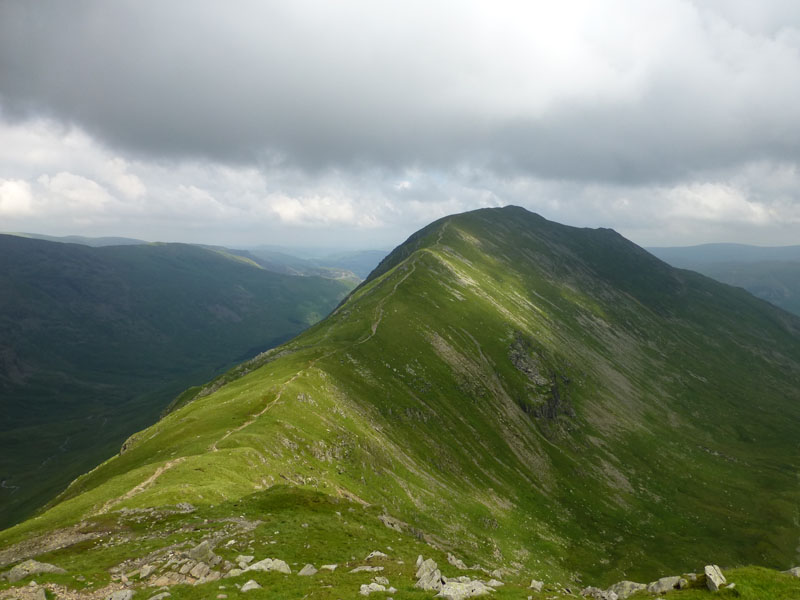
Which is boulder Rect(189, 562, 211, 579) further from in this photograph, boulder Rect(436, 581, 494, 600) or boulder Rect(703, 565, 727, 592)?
boulder Rect(703, 565, 727, 592)

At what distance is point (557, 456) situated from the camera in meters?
129

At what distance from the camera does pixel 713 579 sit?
22891 mm

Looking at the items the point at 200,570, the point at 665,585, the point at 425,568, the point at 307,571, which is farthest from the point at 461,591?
the point at 200,570

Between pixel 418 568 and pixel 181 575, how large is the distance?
17.1 metres

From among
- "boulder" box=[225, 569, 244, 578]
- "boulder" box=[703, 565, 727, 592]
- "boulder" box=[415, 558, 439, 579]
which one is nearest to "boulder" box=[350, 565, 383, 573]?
"boulder" box=[415, 558, 439, 579]

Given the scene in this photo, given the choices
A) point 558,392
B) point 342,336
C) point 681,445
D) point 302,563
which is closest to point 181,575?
point 302,563

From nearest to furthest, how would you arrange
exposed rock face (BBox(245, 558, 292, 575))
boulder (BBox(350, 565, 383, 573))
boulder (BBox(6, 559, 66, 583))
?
boulder (BBox(6, 559, 66, 583)) → exposed rock face (BBox(245, 558, 292, 575)) → boulder (BBox(350, 565, 383, 573))

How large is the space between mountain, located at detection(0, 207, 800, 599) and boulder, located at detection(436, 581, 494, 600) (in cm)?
180

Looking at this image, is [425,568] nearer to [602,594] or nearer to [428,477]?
[602,594]

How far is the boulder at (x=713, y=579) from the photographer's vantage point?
22.7 meters

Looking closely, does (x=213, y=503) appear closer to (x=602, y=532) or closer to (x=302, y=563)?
(x=302, y=563)

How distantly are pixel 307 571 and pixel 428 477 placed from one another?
63.8 metres

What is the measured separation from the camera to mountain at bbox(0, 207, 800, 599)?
34.4 metres

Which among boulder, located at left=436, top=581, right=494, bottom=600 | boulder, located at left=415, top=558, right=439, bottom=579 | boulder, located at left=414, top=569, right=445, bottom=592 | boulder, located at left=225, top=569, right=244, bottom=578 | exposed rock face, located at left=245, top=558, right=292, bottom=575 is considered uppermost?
boulder, located at left=436, top=581, right=494, bottom=600
